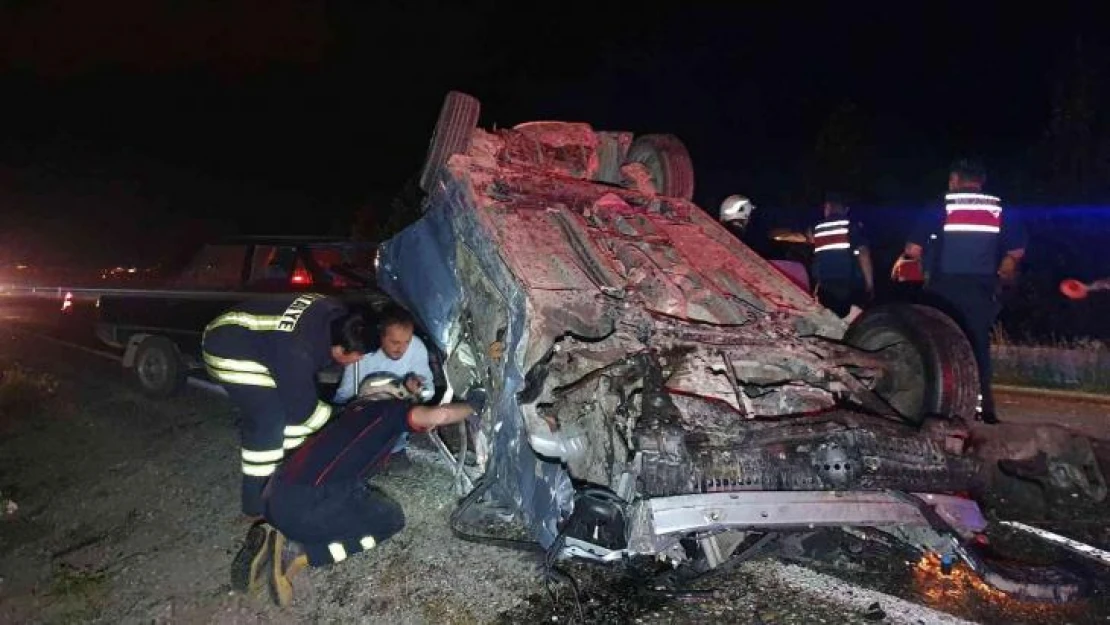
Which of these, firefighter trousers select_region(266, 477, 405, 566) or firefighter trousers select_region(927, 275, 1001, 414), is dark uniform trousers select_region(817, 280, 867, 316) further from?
firefighter trousers select_region(266, 477, 405, 566)

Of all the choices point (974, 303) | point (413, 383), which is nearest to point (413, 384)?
point (413, 383)

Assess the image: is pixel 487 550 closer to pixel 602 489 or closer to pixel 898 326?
pixel 602 489

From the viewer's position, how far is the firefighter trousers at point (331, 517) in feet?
10.7

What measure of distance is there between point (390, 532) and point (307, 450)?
0.59 metres

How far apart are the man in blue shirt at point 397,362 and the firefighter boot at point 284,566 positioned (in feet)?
2.32

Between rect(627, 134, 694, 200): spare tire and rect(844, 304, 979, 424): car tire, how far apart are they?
1.66 metres

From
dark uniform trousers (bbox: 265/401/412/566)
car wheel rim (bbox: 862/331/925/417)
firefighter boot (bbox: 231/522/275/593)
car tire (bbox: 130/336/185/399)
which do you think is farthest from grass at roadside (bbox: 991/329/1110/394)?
car tire (bbox: 130/336/185/399)

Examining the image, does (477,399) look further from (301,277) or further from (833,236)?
(833,236)

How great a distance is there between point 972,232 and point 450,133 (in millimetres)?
3249

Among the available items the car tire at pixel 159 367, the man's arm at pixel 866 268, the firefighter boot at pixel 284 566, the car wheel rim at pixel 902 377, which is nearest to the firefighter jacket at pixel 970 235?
the man's arm at pixel 866 268

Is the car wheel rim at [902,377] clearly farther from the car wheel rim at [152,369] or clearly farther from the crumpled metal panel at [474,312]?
the car wheel rim at [152,369]

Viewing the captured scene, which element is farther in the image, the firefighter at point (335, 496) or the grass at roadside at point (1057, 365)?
the grass at roadside at point (1057, 365)

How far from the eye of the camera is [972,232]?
447 cm

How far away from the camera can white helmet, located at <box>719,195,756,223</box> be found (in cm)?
583
